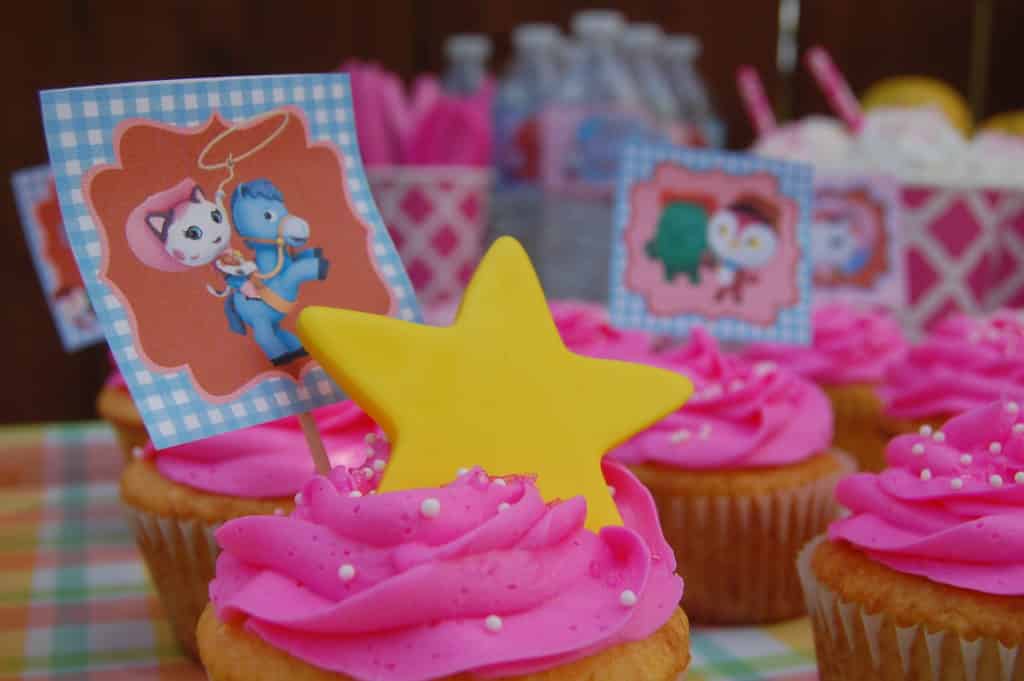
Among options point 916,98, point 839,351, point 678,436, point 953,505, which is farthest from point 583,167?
point 953,505

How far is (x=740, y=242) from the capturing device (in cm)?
231

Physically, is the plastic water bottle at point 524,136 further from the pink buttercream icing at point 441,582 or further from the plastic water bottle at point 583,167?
the pink buttercream icing at point 441,582

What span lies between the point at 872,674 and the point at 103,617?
1297mm

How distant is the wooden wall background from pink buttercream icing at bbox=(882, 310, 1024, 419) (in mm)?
2074

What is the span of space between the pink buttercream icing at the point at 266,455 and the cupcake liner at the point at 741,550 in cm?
61

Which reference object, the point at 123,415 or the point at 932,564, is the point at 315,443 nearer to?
the point at 932,564

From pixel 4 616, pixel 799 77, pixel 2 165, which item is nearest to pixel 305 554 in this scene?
pixel 4 616

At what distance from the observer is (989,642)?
4.91 ft

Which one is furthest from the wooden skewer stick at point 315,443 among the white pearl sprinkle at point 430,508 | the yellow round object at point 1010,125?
the yellow round object at point 1010,125

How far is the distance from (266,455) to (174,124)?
1.90 feet

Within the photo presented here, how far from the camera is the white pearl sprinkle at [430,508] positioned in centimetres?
122

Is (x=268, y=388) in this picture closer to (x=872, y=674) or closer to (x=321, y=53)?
(x=872, y=674)

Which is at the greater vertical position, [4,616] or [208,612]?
[208,612]

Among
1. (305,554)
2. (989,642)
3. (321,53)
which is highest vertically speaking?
(321,53)
